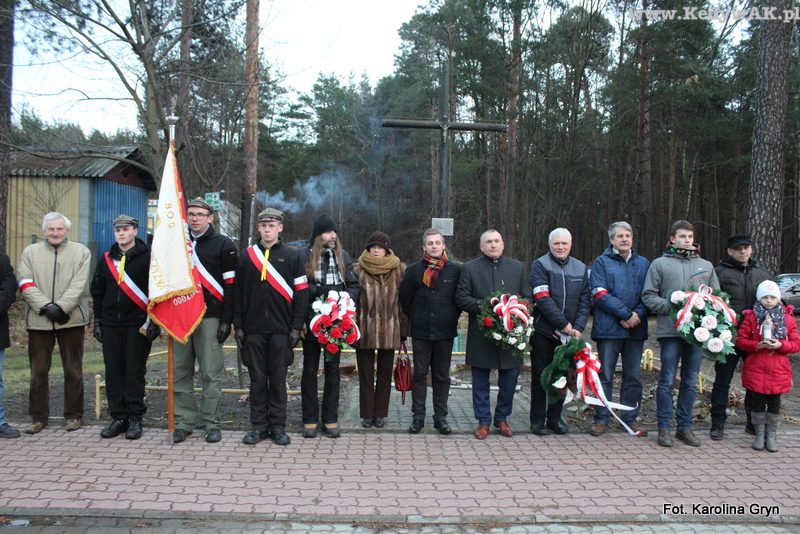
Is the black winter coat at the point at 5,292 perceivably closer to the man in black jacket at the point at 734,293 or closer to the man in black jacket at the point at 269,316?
the man in black jacket at the point at 269,316

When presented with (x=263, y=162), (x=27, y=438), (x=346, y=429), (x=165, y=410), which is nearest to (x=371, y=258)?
(x=346, y=429)

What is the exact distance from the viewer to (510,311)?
5.91 meters

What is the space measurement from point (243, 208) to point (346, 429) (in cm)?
395

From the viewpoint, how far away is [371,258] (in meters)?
6.38

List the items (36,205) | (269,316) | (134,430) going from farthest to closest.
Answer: (36,205), (134,430), (269,316)

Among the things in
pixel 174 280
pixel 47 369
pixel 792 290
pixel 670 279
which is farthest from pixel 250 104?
pixel 792 290

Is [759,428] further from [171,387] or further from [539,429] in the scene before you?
[171,387]

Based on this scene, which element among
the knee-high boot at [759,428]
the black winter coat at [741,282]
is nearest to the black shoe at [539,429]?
the knee-high boot at [759,428]

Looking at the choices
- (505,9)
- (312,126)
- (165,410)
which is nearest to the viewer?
(165,410)

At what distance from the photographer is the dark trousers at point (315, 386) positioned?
610cm

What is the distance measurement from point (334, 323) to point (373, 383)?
3.12ft

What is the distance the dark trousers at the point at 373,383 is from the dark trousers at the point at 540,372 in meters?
1.44

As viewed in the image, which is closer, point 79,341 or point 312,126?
point 79,341

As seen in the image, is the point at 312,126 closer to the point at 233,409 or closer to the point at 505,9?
the point at 505,9
